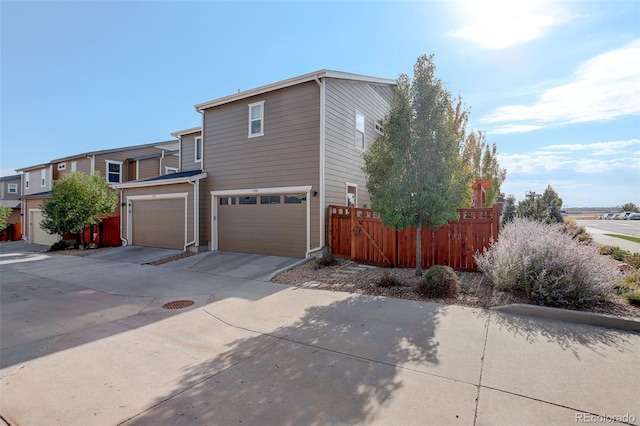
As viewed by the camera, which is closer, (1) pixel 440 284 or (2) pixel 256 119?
(1) pixel 440 284

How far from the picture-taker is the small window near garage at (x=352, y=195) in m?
11.6

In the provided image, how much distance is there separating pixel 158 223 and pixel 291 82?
8884mm

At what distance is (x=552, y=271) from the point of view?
522 cm

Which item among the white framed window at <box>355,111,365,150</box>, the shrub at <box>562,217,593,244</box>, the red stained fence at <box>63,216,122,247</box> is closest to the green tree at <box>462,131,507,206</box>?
the shrub at <box>562,217,593,244</box>

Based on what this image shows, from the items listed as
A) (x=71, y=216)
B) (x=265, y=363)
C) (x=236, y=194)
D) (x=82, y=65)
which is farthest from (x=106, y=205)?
(x=265, y=363)

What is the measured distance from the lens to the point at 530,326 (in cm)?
443

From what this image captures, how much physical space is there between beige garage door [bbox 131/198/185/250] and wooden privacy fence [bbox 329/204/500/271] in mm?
7092

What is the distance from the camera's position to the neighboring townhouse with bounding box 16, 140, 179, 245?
19844mm

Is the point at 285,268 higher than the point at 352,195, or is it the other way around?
the point at 352,195

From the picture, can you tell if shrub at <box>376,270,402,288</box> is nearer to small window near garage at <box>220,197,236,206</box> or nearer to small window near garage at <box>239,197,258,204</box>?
small window near garage at <box>239,197,258,204</box>

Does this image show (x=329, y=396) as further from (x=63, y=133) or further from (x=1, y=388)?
(x=63, y=133)

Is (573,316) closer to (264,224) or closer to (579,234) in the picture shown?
(264,224)

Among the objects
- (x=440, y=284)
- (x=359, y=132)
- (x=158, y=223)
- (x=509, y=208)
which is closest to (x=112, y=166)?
(x=158, y=223)

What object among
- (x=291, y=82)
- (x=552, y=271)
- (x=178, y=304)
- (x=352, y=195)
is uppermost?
(x=291, y=82)
